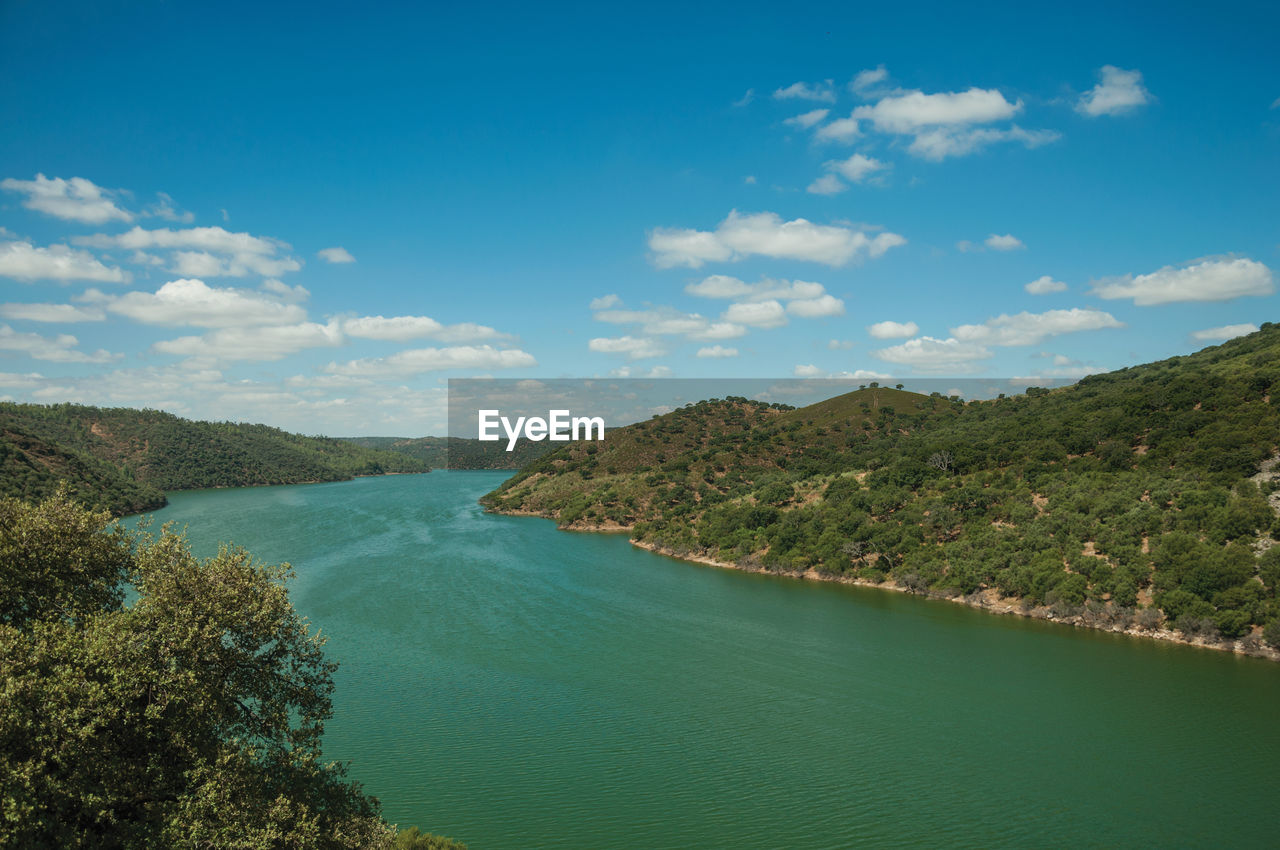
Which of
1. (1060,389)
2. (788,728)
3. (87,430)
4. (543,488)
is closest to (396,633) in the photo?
(788,728)

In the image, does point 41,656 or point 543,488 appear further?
point 543,488

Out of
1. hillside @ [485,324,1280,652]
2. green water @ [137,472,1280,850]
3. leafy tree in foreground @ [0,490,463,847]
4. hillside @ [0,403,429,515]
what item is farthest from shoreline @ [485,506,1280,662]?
hillside @ [0,403,429,515]

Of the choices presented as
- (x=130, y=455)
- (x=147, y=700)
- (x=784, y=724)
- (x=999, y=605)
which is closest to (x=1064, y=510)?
(x=999, y=605)

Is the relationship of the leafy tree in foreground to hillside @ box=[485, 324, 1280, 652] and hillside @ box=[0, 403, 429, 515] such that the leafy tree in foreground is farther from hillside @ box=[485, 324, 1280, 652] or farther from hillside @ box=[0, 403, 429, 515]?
hillside @ box=[0, 403, 429, 515]

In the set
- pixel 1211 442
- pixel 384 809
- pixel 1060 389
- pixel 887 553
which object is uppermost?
pixel 1060 389

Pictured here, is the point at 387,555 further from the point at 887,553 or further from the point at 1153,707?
the point at 1153,707

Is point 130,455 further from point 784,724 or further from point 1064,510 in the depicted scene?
point 1064,510

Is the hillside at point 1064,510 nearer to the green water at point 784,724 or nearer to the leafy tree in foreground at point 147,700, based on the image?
the green water at point 784,724

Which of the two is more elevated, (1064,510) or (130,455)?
(130,455)
